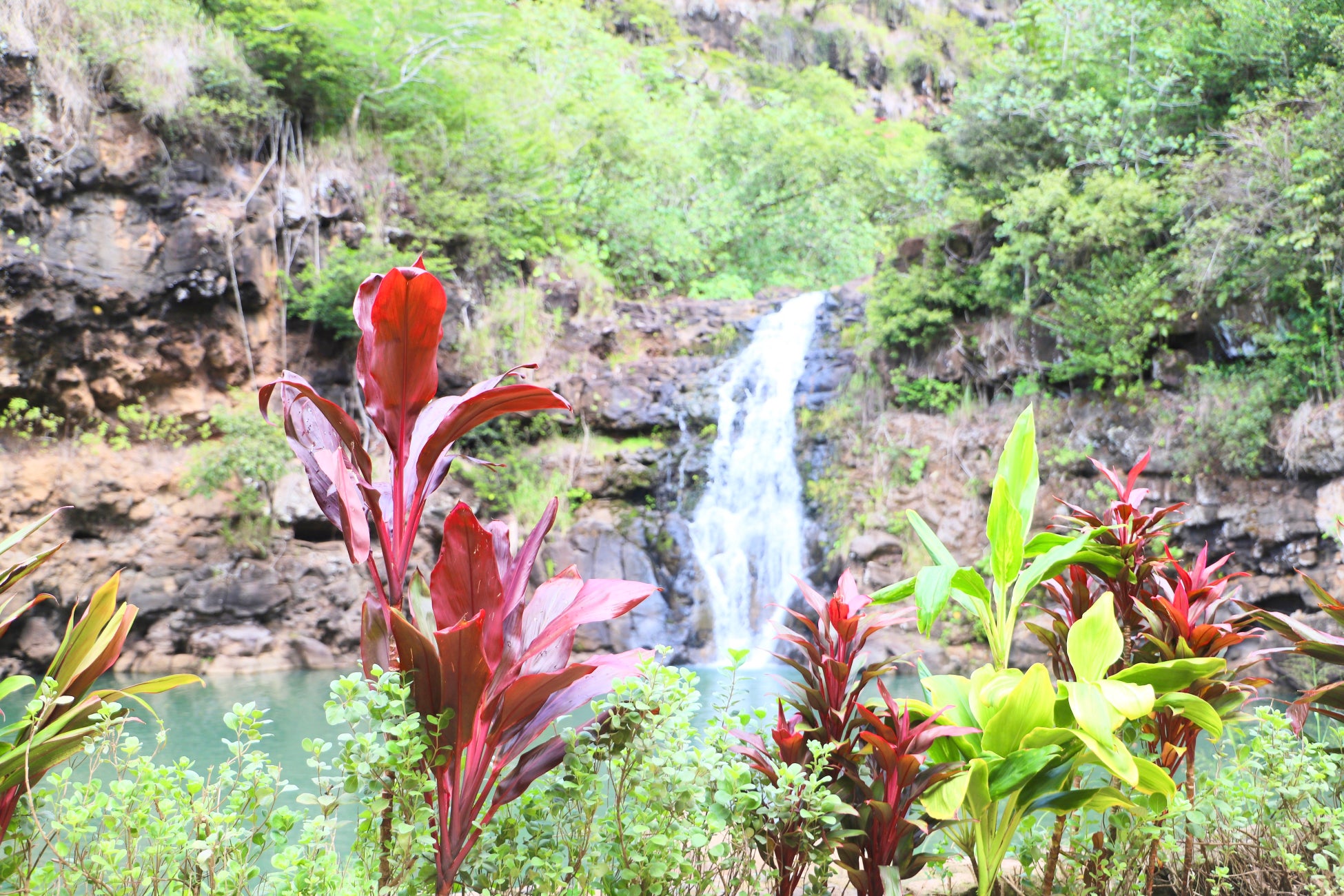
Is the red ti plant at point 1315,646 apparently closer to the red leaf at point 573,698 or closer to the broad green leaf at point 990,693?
the broad green leaf at point 990,693

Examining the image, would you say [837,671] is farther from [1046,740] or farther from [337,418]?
[337,418]

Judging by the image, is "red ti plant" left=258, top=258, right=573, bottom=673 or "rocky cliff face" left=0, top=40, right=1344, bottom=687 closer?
"red ti plant" left=258, top=258, right=573, bottom=673

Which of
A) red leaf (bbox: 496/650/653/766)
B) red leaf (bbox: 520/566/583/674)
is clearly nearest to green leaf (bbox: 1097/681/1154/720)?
red leaf (bbox: 496/650/653/766)

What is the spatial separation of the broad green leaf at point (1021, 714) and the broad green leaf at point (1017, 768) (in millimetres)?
30

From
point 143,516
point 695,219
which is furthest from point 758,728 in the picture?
point 695,219

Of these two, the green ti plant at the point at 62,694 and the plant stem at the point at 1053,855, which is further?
the plant stem at the point at 1053,855

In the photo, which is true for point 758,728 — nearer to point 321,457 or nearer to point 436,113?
point 321,457

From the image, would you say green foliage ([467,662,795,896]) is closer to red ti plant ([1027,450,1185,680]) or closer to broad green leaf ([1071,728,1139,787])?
broad green leaf ([1071,728,1139,787])

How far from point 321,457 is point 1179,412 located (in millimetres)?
9146

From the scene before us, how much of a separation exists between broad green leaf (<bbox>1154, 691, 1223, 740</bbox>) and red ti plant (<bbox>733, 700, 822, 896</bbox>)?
75cm

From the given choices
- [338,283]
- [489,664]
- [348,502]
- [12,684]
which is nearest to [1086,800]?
[489,664]

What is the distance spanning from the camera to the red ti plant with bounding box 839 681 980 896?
159 cm

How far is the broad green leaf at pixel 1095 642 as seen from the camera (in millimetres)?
1655

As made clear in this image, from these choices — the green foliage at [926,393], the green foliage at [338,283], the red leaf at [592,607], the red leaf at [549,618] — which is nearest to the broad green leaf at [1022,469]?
the red leaf at [592,607]
